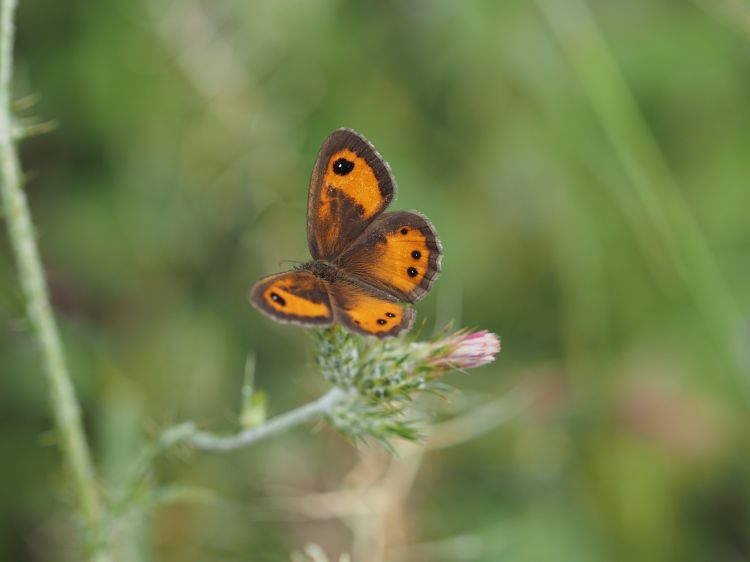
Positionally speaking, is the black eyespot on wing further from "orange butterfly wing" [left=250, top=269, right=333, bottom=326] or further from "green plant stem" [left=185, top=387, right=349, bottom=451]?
"green plant stem" [left=185, top=387, right=349, bottom=451]

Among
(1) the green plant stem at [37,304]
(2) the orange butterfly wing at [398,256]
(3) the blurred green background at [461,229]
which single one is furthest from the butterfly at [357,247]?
(3) the blurred green background at [461,229]

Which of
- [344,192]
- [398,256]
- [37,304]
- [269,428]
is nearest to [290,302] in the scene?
[269,428]

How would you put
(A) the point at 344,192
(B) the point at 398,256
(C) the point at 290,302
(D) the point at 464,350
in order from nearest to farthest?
(C) the point at 290,302, (D) the point at 464,350, (B) the point at 398,256, (A) the point at 344,192

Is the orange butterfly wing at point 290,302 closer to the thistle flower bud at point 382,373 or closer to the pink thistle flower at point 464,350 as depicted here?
the thistle flower bud at point 382,373

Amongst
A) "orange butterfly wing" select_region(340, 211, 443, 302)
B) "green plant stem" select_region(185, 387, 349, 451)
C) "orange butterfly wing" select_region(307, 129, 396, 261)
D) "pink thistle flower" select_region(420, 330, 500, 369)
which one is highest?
"orange butterfly wing" select_region(307, 129, 396, 261)

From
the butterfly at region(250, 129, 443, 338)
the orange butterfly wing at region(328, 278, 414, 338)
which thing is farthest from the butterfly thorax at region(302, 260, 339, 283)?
the orange butterfly wing at region(328, 278, 414, 338)

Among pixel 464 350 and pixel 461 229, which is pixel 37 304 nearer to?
pixel 464 350

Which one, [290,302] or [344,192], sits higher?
[344,192]
